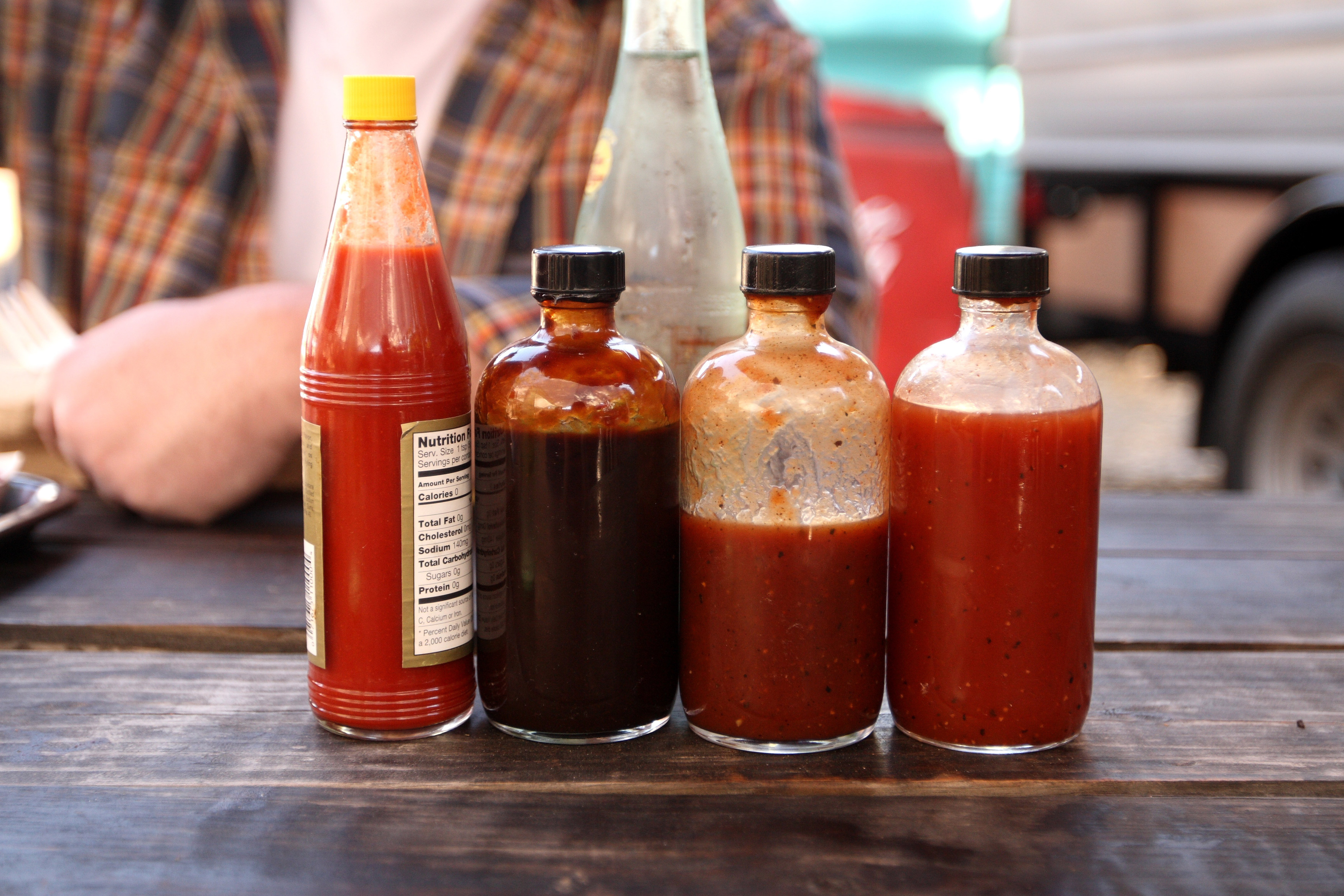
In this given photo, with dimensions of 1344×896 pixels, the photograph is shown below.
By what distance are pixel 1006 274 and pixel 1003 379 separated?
6 centimetres

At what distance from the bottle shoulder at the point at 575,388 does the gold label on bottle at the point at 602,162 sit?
25 centimetres

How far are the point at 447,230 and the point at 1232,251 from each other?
7.67 feet

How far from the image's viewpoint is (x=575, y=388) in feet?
2.31

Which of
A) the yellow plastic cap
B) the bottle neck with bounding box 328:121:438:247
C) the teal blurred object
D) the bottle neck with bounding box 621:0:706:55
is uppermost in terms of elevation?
the teal blurred object

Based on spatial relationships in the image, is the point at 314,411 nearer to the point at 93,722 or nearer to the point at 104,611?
the point at 93,722

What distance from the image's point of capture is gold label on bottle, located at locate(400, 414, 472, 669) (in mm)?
723

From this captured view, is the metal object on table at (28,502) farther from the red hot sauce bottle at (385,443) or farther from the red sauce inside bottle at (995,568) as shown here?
the red sauce inside bottle at (995,568)

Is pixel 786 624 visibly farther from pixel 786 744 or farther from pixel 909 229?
pixel 909 229

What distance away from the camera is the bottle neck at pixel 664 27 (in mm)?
887

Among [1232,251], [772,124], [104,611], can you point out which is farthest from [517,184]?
[1232,251]

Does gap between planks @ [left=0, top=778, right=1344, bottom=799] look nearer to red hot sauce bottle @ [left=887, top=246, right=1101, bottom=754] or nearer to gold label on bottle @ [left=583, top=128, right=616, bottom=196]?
red hot sauce bottle @ [left=887, top=246, right=1101, bottom=754]

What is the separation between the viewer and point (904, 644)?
2.49ft

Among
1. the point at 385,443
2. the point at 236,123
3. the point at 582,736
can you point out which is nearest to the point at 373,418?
the point at 385,443

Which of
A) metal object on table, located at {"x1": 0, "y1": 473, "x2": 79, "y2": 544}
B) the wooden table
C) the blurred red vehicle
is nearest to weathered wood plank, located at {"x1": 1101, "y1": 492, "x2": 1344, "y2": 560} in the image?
the wooden table
